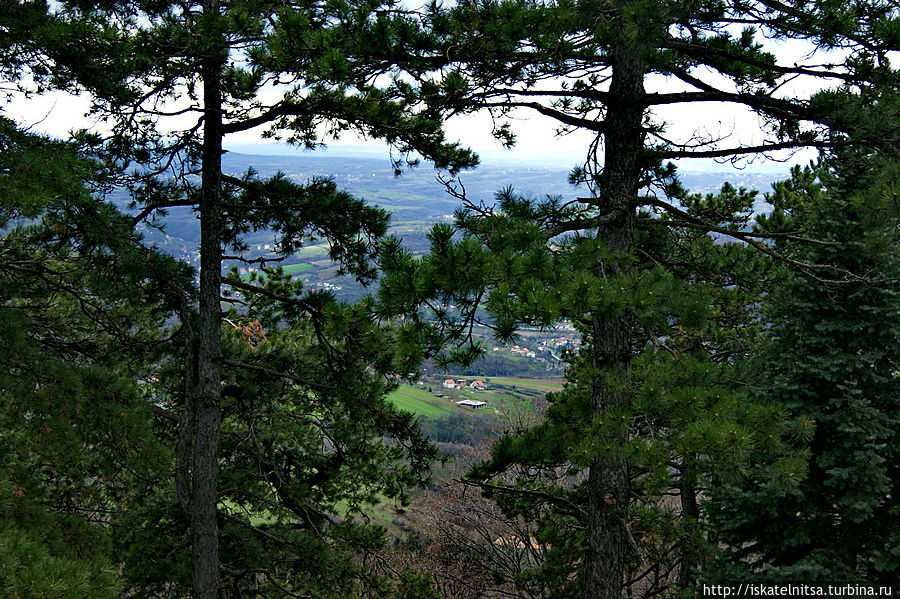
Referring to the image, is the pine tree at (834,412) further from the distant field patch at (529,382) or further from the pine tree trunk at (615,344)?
the distant field patch at (529,382)

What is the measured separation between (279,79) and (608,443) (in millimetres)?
4291

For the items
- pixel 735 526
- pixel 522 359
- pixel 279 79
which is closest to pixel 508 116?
pixel 279 79

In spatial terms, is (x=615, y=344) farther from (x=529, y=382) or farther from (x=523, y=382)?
(x=529, y=382)

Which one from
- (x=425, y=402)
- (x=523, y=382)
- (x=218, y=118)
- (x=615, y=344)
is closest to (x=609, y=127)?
(x=615, y=344)

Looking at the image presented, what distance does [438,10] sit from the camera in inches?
198

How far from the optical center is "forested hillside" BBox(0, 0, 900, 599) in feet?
12.8

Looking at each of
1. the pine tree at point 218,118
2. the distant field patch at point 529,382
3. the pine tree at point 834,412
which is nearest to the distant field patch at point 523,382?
the distant field patch at point 529,382

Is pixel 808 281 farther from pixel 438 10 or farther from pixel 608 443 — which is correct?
pixel 438 10

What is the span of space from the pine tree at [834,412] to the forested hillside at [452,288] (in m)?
0.04

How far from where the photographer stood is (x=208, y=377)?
5.91m

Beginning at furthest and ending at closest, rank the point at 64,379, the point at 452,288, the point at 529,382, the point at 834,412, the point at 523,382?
the point at 529,382 < the point at 523,382 < the point at 834,412 < the point at 64,379 < the point at 452,288

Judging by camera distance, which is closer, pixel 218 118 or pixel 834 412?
pixel 218 118

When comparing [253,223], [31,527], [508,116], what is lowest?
[31,527]

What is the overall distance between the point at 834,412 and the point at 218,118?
8.20 meters
